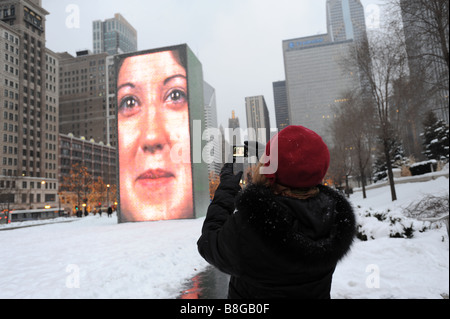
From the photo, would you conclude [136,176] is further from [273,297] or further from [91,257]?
[273,297]

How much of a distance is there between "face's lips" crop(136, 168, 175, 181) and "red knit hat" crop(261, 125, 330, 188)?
26.5 metres

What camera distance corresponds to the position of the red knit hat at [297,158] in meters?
1.63

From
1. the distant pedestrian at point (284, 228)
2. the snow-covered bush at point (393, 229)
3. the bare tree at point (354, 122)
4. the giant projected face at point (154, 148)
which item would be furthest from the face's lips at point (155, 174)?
the distant pedestrian at point (284, 228)

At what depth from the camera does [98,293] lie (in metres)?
5.80

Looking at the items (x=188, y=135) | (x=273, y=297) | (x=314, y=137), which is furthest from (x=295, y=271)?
(x=188, y=135)

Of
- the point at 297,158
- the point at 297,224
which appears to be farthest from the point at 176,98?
the point at 297,224

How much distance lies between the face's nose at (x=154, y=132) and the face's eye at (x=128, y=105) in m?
1.27

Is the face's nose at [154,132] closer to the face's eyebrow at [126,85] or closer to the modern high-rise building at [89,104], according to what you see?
the face's eyebrow at [126,85]

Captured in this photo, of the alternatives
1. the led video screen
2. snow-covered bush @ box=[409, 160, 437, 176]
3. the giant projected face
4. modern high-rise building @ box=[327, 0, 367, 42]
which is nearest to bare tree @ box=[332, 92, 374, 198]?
snow-covered bush @ box=[409, 160, 437, 176]

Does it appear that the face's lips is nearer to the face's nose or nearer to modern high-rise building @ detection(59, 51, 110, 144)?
the face's nose

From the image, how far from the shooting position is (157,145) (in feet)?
90.6

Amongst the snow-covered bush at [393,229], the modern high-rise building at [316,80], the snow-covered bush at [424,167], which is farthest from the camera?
the snow-covered bush at [424,167]

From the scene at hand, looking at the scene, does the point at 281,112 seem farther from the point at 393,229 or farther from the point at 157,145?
the point at 157,145

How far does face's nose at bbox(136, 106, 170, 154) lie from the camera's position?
2758cm
